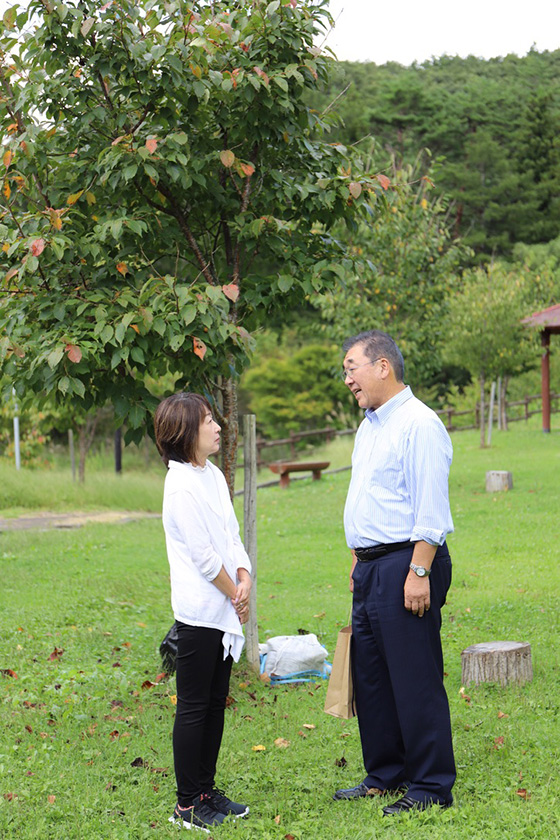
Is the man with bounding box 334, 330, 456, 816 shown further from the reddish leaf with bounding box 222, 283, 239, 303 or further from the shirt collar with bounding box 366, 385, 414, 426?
the reddish leaf with bounding box 222, 283, 239, 303

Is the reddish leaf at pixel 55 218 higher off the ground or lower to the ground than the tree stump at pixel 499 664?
higher

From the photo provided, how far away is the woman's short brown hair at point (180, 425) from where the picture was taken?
3.65m

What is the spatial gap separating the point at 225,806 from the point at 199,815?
127 mm

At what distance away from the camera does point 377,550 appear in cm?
375

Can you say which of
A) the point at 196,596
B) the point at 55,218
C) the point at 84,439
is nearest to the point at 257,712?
the point at 196,596

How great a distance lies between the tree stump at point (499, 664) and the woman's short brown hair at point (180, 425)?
8.97ft

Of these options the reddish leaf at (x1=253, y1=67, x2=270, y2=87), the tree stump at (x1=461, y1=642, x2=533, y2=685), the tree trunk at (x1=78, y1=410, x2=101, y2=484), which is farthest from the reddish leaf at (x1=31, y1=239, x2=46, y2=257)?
the tree trunk at (x1=78, y1=410, x2=101, y2=484)

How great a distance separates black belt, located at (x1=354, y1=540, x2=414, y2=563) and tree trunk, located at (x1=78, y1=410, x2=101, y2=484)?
43.8 feet

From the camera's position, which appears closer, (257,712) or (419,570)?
(419,570)

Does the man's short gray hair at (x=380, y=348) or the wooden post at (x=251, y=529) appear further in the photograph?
the wooden post at (x=251, y=529)

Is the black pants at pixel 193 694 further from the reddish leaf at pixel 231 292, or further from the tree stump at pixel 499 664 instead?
the tree stump at pixel 499 664

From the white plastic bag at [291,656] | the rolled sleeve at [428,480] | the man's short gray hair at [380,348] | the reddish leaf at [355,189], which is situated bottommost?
the white plastic bag at [291,656]

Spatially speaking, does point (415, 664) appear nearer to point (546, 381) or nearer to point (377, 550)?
point (377, 550)

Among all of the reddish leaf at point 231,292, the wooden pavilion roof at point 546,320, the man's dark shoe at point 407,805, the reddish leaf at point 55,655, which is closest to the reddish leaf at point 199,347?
the reddish leaf at point 231,292
